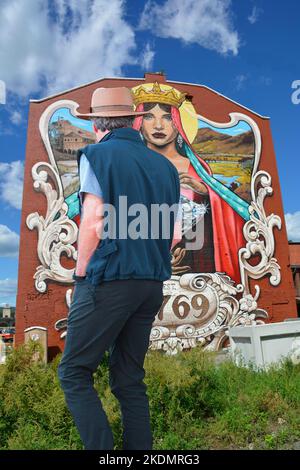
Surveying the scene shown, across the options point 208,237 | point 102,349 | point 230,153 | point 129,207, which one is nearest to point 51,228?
point 208,237

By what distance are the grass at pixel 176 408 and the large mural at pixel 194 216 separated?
581cm

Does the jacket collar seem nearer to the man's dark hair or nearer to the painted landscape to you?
the man's dark hair

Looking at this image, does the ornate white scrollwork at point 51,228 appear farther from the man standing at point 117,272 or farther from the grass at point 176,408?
the man standing at point 117,272

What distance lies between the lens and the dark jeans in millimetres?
1604

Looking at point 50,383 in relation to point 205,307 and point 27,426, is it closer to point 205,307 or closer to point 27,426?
point 27,426

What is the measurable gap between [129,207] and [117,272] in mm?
324

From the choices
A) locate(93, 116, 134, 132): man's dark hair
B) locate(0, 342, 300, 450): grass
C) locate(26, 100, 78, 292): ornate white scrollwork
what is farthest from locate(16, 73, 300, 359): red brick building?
locate(93, 116, 134, 132): man's dark hair

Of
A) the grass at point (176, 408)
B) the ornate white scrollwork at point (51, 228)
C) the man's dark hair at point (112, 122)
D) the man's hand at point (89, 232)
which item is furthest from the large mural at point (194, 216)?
the man's hand at point (89, 232)

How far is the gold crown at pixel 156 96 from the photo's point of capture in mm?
10586

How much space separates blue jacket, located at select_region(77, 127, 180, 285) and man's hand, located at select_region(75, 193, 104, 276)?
3 centimetres

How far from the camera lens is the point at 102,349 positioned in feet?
5.44
